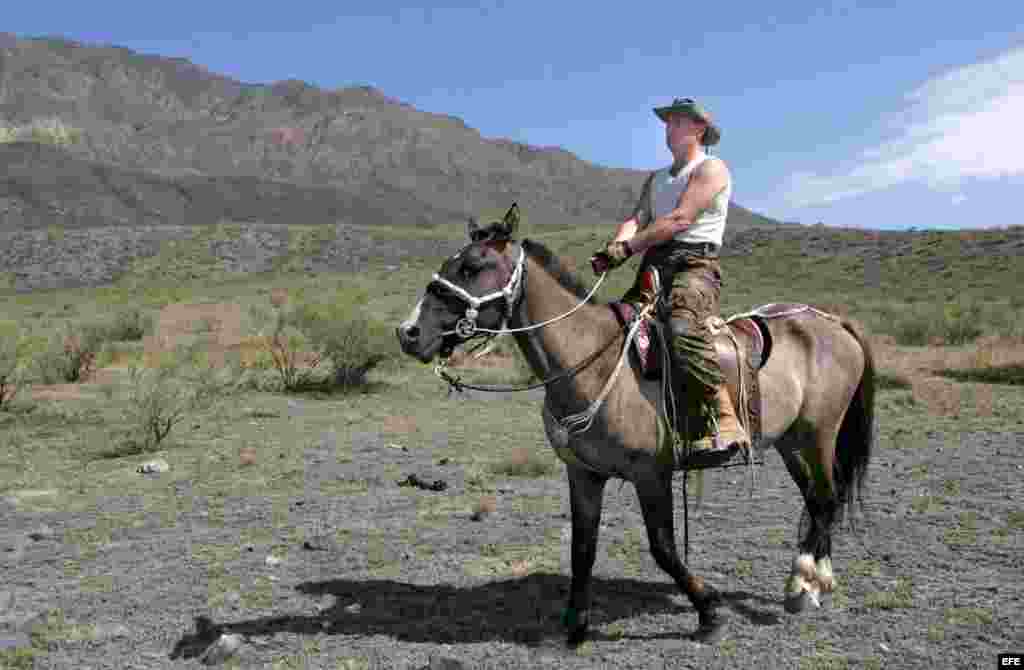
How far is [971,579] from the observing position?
215 inches

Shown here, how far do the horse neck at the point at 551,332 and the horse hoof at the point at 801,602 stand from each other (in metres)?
1.93

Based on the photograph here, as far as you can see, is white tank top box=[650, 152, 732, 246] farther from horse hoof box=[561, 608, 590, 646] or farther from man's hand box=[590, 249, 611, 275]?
horse hoof box=[561, 608, 590, 646]

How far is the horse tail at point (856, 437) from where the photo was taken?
5637 millimetres

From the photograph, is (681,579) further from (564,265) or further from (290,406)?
(290,406)

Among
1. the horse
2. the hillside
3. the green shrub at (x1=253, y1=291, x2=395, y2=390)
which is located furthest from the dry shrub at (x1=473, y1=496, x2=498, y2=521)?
the hillside

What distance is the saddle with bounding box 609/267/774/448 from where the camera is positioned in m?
4.55

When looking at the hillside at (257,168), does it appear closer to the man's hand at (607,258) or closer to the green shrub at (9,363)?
the green shrub at (9,363)

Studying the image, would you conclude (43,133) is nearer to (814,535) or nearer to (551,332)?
(551,332)

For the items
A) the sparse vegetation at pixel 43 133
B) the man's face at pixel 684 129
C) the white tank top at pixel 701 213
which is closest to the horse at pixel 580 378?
the white tank top at pixel 701 213

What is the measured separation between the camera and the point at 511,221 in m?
4.25

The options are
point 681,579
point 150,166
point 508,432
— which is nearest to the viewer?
point 681,579

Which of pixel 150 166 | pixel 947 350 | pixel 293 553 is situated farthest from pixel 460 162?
pixel 293 553

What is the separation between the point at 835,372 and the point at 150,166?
Result: 15487 cm

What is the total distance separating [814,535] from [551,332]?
2238mm
